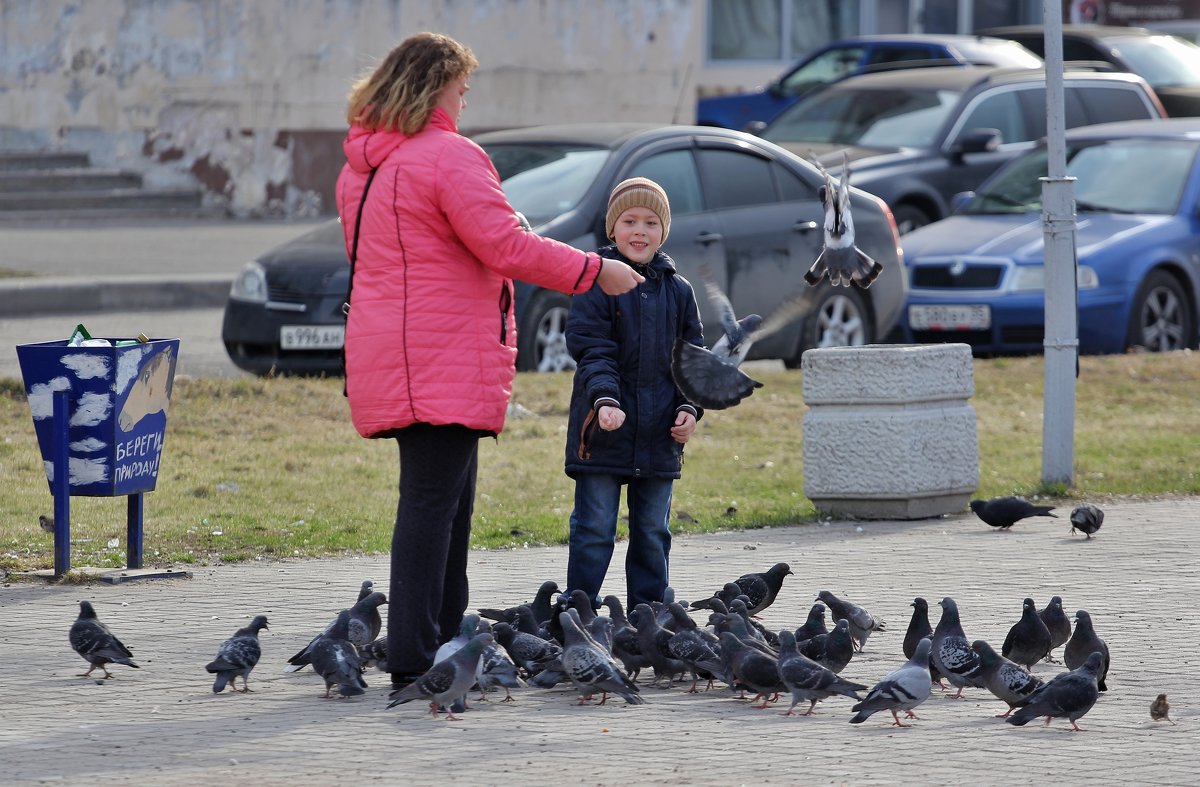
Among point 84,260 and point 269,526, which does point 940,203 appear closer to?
point 84,260

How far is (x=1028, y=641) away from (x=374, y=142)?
2.83 m

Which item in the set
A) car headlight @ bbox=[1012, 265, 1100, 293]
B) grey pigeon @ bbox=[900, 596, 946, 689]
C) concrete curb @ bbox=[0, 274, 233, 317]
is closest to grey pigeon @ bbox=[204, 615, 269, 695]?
grey pigeon @ bbox=[900, 596, 946, 689]

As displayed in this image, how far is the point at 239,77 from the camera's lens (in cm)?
2470

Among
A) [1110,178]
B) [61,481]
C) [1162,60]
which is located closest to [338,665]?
[61,481]

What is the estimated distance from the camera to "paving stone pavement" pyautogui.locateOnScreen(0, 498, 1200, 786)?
5.32 metres

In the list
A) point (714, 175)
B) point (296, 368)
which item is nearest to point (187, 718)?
point (296, 368)

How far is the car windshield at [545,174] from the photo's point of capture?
1320 cm

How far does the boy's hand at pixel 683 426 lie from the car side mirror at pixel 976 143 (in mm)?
10636

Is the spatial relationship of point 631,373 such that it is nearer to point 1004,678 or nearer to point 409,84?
point 409,84

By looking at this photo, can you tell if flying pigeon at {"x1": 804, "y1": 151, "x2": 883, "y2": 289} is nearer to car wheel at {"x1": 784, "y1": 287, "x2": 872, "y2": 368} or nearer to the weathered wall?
car wheel at {"x1": 784, "y1": 287, "x2": 872, "y2": 368}

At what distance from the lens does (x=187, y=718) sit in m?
5.93

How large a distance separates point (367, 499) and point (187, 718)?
13.7 feet

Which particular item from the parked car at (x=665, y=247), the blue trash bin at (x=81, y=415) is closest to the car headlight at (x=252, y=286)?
the parked car at (x=665, y=247)

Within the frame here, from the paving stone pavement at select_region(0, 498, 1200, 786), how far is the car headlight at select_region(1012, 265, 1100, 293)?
6.24 metres
